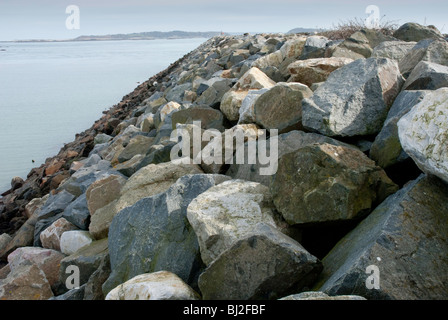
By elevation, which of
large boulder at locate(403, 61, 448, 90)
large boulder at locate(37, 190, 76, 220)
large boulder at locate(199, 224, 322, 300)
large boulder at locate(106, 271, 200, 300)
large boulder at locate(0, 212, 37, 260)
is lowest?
large boulder at locate(0, 212, 37, 260)

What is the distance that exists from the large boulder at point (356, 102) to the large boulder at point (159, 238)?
44.2 inches

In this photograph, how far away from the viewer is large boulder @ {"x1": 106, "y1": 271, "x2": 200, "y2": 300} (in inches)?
93.6

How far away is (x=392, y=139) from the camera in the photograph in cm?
312

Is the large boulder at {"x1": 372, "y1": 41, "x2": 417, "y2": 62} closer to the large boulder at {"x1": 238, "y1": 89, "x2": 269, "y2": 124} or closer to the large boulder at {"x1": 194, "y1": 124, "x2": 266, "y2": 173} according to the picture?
the large boulder at {"x1": 238, "y1": 89, "x2": 269, "y2": 124}

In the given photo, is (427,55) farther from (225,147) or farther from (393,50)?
(225,147)

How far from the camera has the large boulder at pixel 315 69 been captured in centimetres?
529

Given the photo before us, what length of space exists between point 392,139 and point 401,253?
119 cm

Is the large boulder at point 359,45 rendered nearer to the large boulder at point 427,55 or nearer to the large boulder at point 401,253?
the large boulder at point 427,55

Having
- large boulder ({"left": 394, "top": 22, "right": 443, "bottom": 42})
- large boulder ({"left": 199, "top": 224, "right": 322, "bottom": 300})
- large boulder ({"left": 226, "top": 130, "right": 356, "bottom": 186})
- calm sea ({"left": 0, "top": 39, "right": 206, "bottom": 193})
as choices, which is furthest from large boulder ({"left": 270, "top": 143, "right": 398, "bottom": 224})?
calm sea ({"left": 0, "top": 39, "right": 206, "bottom": 193})

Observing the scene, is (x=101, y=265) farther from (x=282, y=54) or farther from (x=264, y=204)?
(x=282, y=54)

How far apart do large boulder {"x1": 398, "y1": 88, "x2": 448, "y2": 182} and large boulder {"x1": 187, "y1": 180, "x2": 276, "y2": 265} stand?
108cm

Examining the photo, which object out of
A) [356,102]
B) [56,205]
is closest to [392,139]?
[356,102]

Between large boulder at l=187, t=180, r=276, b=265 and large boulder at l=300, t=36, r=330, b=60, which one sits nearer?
large boulder at l=187, t=180, r=276, b=265
